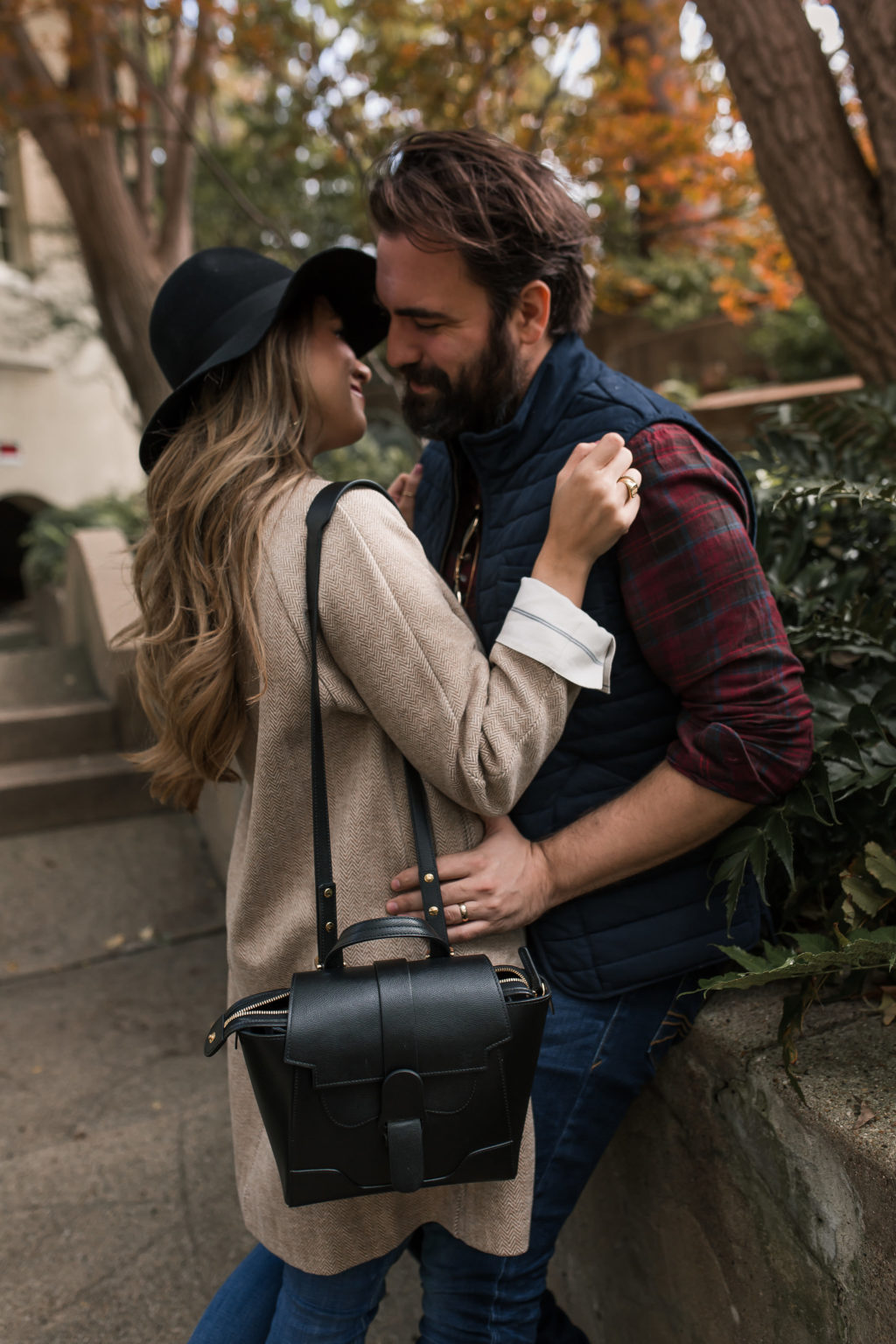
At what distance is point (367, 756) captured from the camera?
154cm

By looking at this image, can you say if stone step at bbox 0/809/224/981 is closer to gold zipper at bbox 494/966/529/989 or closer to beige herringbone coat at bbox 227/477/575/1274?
beige herringbone coat at bbox 227/477/575/1274

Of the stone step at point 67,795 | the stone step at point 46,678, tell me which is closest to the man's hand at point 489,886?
the stone step at point 67,795

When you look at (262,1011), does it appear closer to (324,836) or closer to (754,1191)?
(324,836)

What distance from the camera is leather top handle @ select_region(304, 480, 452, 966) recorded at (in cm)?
145

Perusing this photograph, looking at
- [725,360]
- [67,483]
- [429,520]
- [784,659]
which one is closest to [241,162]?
[67,483]

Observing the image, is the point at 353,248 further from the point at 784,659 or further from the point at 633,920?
the point at 633,920

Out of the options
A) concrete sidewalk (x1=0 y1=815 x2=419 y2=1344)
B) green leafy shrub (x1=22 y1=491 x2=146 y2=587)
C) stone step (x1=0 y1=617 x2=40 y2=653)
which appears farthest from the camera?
green leafy shrub (x1=22 y1=491 x2=146 y2=587)

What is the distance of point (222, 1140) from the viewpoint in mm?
2955

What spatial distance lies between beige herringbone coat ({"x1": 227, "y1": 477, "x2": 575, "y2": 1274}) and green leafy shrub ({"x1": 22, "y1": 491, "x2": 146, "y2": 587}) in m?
7.22

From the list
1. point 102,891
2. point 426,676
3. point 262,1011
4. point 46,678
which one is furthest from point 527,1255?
point 46,678

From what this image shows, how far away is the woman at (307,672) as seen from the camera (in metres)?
1.46

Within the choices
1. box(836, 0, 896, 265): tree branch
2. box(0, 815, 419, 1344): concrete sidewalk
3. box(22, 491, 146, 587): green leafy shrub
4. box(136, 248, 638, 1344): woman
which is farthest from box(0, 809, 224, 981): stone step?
box(22, 491, 146, 587): green leafy shrub

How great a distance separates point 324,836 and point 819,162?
254 centimetres

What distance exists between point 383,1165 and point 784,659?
0.96 m
